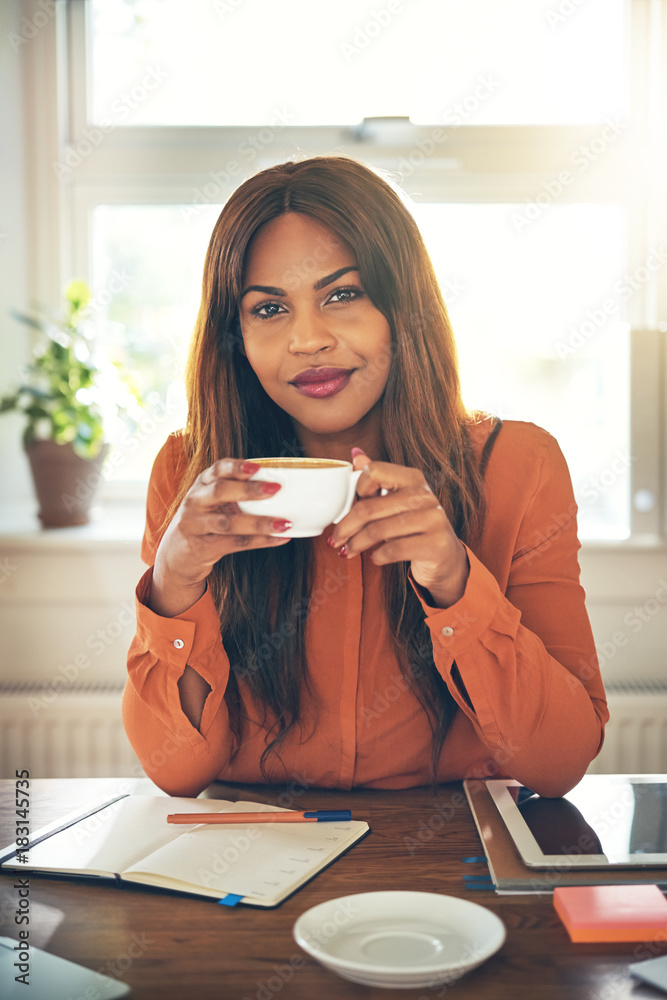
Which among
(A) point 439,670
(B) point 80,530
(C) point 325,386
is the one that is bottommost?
(A) point 439,670

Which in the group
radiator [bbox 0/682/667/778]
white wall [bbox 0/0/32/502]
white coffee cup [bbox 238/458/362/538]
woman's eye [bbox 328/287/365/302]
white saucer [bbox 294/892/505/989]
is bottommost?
radiator [bbox 0/682/667/778]

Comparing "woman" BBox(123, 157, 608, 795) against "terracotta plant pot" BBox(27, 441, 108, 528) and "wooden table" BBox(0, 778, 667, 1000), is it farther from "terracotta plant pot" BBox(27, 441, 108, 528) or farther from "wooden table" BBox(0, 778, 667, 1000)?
"terracotta plant pot" BBox(27, 441, 108, 528)

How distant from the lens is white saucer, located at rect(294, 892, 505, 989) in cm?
59

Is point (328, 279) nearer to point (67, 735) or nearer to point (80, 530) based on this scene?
point (80, 530)

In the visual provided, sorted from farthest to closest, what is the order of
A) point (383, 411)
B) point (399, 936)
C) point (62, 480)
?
1. point (62, 480)
2. point (383, 411)
3. point (399, 936)

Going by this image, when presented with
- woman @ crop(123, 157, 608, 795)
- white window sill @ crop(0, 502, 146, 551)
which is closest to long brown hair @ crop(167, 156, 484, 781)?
woman @ crop(123, 157, 608, 795)

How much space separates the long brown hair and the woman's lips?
0.31 ft

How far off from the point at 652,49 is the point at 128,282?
1448mm

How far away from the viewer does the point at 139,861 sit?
2.61 feet

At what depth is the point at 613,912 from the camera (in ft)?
2.22

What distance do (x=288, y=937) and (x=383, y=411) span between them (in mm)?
751

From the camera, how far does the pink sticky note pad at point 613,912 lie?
659mm

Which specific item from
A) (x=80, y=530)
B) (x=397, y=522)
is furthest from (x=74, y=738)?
(x=397, y=522)

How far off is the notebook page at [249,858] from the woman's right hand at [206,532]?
256mm
